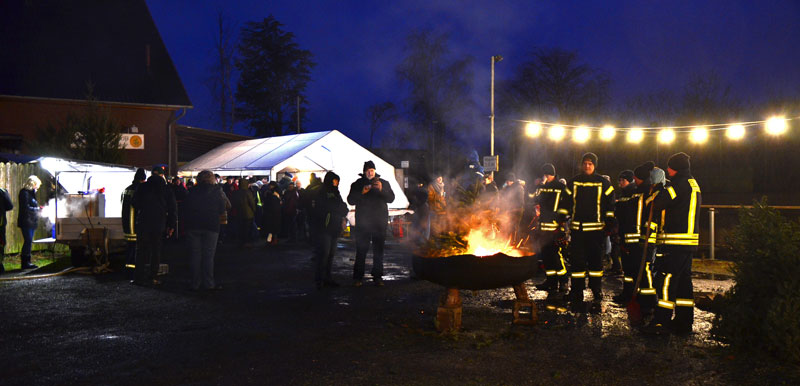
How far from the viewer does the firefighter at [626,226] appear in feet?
26.3

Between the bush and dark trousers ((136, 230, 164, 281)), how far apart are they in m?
7.68

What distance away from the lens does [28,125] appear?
23875mm

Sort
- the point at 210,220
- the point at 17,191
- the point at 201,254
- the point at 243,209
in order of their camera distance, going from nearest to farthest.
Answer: the point at 210,220
the point at 201,254
the point at 17,191
the point at 243,209

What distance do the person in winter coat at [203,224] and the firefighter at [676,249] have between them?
5987mm

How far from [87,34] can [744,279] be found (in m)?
28.5

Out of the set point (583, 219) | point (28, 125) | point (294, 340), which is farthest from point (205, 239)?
point (28, 125)

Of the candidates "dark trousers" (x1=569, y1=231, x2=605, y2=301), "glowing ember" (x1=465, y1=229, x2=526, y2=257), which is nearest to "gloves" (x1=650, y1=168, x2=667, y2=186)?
"dark trousers" (x1=569, y1=231, x2=605, y2=301)

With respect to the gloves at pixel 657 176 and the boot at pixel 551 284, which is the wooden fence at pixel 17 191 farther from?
the gloves at pixel 657 176

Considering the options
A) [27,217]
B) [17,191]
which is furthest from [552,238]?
[17,191]

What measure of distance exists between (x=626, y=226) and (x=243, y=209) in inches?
391

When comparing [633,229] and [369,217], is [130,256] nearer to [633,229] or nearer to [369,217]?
[369,217]

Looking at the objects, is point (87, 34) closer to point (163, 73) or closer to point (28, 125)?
point (163, 73)

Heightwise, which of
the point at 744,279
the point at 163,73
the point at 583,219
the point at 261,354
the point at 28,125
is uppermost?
the point at 163,73

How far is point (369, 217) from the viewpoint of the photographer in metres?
9.32
